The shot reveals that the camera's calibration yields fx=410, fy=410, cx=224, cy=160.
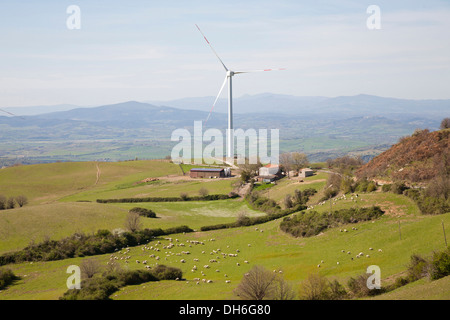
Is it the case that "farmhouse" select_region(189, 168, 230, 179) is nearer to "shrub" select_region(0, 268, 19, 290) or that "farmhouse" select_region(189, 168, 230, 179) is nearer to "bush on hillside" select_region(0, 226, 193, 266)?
"bush on hillside" select_region(0, 226, 193, 266)

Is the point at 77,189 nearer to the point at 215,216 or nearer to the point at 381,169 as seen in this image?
the point at 215,216

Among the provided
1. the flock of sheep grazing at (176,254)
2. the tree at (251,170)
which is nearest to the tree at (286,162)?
the tree at (251,170)

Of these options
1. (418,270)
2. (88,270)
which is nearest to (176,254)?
(88,270)

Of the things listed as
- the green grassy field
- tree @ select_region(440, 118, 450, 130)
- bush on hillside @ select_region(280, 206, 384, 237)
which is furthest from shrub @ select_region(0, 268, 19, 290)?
tree @ select_region(440, 118, 450, 130)

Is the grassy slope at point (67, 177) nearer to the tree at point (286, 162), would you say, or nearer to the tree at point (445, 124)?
the tree at point (286, 162)

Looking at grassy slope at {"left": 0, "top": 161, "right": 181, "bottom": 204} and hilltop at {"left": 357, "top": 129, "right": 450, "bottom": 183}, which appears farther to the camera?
grassy slope at {"left": 0, "top": 161, "right": 181, "bottom": 204}

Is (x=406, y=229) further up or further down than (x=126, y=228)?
further up
